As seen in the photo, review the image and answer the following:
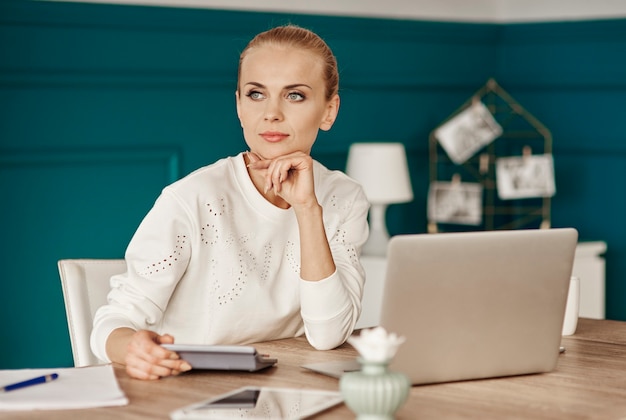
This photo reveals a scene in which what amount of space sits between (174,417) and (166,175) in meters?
2.44

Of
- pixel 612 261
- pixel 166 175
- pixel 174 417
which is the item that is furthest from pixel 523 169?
pixel 174 417

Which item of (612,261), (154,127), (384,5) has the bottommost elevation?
(612,261)

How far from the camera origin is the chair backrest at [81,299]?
7.14 ft

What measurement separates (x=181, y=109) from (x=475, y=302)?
2.36 meters

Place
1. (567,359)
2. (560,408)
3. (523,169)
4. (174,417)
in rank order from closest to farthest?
(174,417)
(560,408)
(567,359)
(523,169)

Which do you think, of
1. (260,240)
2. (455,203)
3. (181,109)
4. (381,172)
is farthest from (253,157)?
(455,203)

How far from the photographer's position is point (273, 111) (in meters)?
2.17

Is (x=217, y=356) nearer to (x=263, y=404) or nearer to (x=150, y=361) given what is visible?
(x=150, y=361)

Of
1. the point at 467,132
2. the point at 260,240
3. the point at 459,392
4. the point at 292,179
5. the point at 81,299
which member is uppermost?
the point at 467,132

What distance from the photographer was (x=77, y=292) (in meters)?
2.19

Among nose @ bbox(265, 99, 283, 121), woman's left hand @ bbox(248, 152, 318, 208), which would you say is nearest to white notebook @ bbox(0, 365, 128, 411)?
woman's left hand @ bbox(248, 152, 318, 208)

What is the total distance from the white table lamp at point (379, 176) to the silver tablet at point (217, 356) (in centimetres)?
239

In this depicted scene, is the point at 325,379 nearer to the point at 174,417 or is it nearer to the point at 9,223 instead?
the point at 174,417

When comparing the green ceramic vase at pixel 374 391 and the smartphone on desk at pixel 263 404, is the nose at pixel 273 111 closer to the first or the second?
the smartphone on desk at pixel 263 404
